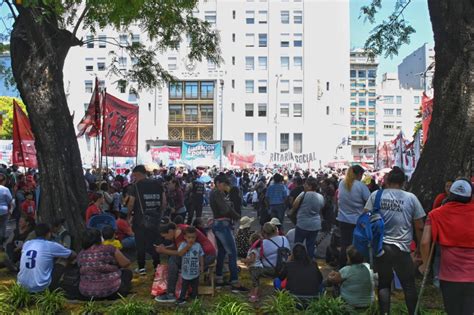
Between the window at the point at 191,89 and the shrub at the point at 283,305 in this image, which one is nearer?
the shrub at the point at 283,305

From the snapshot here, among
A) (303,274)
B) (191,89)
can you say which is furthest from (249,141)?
(303,274)

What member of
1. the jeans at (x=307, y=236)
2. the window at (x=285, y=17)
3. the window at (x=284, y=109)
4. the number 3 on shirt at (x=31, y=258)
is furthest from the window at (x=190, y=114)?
the number 3 on shirt at (x=31, y=258)

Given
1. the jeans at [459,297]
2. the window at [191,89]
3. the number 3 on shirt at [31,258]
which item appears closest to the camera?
the jeans at [459,297]

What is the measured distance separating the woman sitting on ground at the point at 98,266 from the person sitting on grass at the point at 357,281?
2.92 m

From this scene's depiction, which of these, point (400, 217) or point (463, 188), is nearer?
point (463, 188)

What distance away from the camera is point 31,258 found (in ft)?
22.6

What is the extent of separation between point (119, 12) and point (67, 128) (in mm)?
2806

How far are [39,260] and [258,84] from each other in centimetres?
5367

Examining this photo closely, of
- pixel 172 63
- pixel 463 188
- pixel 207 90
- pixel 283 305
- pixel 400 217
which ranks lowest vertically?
pixel 283 305

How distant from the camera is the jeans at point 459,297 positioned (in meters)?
A: 4.58

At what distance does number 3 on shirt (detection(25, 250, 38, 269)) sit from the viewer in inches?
269

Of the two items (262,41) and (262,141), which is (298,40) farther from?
(262,141)

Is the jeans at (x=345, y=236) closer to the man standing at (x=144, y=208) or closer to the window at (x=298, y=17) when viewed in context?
the man standing at (x=144, y=208)

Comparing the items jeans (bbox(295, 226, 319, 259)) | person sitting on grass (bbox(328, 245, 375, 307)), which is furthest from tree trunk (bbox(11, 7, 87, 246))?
person sitting on grass (bbox(328, 245, 375, 307))
